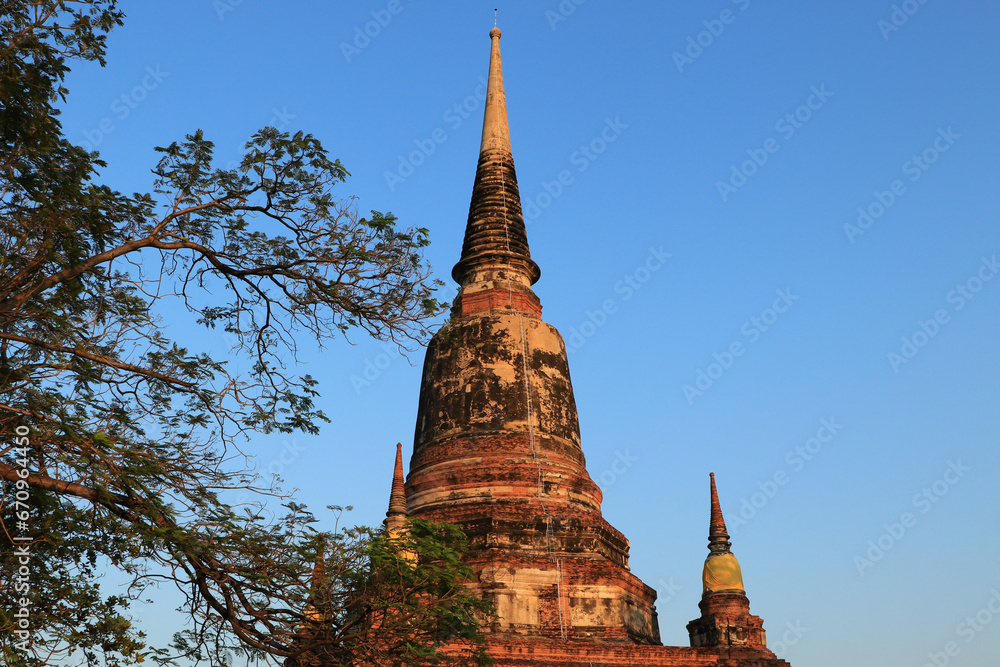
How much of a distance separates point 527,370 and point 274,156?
44.2ft

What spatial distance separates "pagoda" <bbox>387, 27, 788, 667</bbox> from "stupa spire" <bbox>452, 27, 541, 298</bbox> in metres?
0.05

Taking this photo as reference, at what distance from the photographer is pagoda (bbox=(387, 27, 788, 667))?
67.0 ft

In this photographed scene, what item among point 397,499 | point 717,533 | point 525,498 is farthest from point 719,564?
point 397,499

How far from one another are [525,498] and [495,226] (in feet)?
28.2

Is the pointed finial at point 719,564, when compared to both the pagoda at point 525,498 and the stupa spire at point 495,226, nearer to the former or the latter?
the pagoda at point 525,498

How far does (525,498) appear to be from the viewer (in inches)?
870

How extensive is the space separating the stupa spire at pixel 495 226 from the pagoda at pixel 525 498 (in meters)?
0.05

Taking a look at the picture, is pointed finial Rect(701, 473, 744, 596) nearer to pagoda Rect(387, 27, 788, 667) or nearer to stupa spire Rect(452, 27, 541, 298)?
pagoda Rect(387, 27, 788, 667)

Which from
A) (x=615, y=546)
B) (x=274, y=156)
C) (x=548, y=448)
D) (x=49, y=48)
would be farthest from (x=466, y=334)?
(x=49, y=48)

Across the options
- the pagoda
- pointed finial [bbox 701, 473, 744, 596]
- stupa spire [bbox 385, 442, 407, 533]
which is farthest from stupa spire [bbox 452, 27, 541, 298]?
pointed finial [bbox 701, 473, 744, 596]

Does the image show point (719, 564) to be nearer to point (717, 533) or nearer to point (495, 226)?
point (717, 533)

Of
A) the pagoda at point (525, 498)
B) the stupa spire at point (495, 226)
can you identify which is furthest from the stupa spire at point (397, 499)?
the stupa spire at point (495, 226)

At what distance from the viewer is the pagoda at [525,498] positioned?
20.4m

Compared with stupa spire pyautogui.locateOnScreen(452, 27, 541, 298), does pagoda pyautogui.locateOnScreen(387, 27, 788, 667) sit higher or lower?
lower
